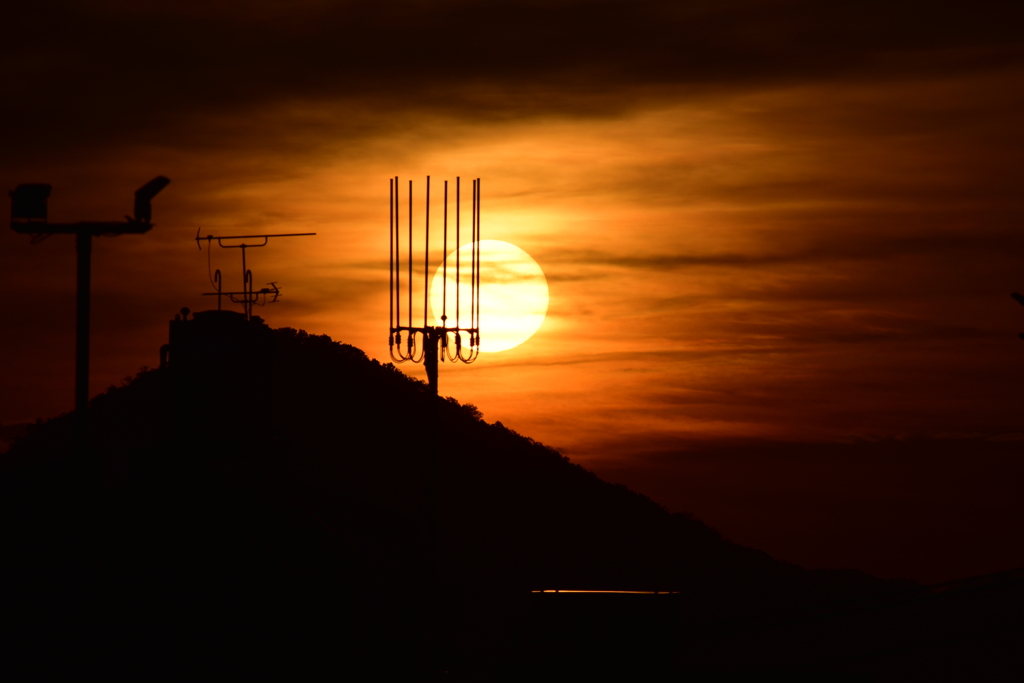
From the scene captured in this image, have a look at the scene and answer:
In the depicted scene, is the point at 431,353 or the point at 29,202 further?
the point at 431,353

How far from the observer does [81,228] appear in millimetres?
26672

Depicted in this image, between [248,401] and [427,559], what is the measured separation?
10809 mm

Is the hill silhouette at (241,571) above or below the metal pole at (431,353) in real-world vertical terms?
below

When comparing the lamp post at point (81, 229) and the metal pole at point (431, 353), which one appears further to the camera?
the metal pole at point (431, 353)

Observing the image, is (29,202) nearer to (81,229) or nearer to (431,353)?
(81,229)

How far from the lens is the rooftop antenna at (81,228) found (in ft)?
87.0

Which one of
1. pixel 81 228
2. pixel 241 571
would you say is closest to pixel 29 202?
pixel 81 228

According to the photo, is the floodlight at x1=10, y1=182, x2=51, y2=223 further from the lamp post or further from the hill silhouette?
the hill silhouette

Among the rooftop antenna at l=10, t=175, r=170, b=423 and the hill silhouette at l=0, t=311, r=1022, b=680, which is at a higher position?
the rooftop antenna at l=10, t=175, r=170, b=423

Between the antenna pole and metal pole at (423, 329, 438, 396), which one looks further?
metal pole at (423, 329, 438, 396)

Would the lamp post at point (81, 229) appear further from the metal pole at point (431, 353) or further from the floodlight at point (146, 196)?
the metal pole at point (431, 353)

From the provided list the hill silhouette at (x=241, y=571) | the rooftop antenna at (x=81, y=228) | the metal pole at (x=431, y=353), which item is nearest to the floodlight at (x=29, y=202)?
the rooftop antenna at (x=81, y=228)

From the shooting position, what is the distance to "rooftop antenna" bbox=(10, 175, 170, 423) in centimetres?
2652

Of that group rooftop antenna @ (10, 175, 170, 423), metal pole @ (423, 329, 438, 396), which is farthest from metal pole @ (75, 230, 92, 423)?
metal pole @ (423, 329, 438, 396)
